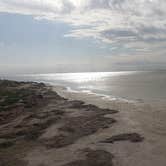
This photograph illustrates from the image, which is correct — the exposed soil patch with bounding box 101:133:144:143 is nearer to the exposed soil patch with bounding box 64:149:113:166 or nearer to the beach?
the beach

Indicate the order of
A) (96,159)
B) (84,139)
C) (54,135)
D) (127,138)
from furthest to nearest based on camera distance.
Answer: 1. (54,135)
2. (84,139)
3. (127,138)
4. (96,159)

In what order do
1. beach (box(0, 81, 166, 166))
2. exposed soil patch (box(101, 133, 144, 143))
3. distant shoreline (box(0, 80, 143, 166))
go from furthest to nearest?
exposed soil patch (box(101, 133, 144, 143)) < distant shoreline (box(0, 80, 143, 166)) < beach (box(0, 81, 166, 166))

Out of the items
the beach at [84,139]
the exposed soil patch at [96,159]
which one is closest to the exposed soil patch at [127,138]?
the beach at [84,139]

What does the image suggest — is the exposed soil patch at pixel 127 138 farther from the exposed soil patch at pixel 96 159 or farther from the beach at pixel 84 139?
the exposed soil patch at pixel 96 159

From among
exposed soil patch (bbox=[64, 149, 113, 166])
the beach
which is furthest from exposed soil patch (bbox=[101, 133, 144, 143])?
exposed soil patch (bbox=[64, 149, 113, 166])

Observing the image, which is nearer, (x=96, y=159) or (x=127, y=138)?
(x=96, y=159)

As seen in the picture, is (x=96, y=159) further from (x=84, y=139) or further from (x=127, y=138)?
(x=127, y=138)

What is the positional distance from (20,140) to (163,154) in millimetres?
9862

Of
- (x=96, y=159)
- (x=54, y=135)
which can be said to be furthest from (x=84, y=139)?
(x=96, y=159)

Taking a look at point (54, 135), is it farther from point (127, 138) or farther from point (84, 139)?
point (127, 138)

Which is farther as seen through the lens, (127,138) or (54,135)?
(54,135)

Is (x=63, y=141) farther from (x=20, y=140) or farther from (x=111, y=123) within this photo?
(x=111, y=123)

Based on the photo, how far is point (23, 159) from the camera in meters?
15.8

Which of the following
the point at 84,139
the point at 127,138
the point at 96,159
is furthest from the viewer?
the point at 84,139
